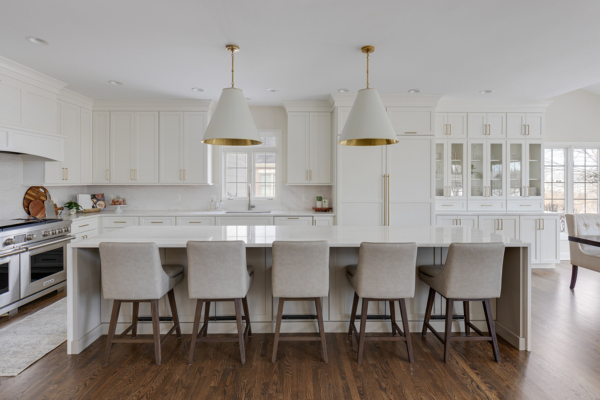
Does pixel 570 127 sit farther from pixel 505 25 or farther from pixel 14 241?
pixel 14 241

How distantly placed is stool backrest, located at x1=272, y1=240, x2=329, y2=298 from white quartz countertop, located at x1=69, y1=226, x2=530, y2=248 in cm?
15

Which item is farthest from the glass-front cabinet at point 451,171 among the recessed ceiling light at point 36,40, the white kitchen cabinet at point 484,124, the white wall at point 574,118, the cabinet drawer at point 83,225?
the cabinet drawer at point 83,225

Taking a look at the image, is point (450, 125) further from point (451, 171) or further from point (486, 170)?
point (486, 170)

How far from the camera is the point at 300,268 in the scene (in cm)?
223

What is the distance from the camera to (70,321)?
2426 millimetres

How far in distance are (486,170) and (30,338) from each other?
5.82 m

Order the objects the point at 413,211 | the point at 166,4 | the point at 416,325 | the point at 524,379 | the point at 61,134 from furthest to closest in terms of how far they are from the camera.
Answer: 1. the point at 413,211
2. the point at 61,134
3. the point at 416,325
4. the point at 166,4
5. the point at 524,379

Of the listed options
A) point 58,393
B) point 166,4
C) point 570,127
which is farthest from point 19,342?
point 570,127

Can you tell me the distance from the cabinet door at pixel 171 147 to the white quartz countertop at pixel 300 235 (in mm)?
1932

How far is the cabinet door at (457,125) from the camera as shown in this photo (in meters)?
4.94

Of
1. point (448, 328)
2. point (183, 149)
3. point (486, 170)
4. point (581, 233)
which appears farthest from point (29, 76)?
point (581, 233)

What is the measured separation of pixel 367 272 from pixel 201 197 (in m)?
3.70

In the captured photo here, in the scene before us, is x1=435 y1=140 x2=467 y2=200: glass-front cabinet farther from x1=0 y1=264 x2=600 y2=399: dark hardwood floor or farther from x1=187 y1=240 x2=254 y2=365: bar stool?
x1=187 y1=240 x2=254 y2=365: bar stool

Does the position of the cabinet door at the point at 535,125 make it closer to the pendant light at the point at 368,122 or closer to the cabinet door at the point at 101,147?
the pendant light at the point at 368,122
